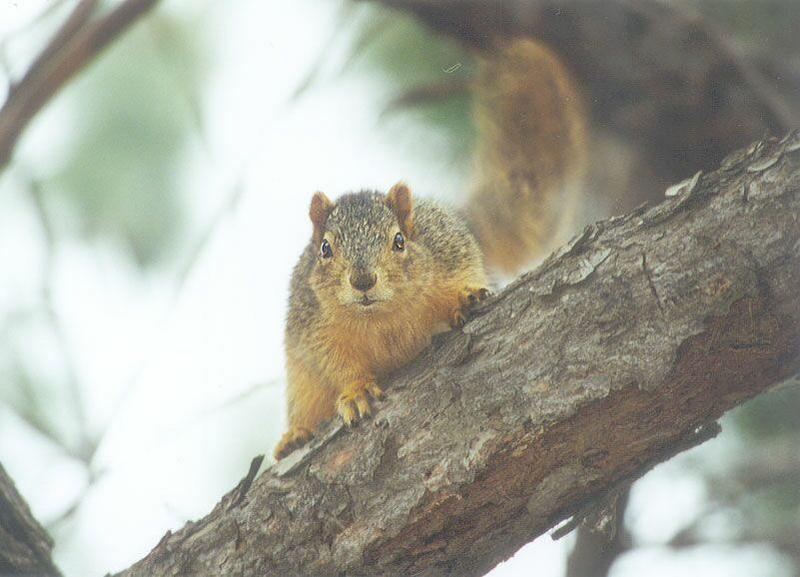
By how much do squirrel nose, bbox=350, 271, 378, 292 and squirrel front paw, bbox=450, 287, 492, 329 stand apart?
159 mm

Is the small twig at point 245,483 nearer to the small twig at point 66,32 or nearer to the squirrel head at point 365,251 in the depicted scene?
the squirrel head at point 365,251

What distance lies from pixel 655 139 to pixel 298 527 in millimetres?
1332

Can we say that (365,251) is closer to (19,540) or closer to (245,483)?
(245,483)

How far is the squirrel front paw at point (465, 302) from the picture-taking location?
1498mm

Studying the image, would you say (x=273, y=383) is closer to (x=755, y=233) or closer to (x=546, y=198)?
(x=546, y=198)

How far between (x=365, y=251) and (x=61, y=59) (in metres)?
0.83

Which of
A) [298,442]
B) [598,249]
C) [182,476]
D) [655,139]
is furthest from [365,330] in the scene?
[655,139]

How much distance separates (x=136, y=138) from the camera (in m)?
2.29

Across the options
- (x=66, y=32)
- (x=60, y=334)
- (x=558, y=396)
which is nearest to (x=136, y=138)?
(x=66, y=32)

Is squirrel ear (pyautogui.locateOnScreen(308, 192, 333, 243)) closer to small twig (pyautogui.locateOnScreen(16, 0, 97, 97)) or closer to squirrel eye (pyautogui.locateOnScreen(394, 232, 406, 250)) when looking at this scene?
squirrel eye (pyautogui.locateOnScreen(394, 232, 406, 250))

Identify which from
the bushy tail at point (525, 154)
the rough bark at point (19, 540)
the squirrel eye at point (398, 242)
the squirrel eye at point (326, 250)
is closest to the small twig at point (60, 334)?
the rough bark at point (19, 540)

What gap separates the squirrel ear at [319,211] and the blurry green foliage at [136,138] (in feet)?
1.96

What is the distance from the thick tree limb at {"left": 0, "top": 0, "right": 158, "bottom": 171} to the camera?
1757 mm

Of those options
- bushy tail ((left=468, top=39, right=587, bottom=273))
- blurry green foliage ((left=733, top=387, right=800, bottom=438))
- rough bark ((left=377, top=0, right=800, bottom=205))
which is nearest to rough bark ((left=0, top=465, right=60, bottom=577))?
bushy tail ((left=468, top=39, right=587, bottom=273))
